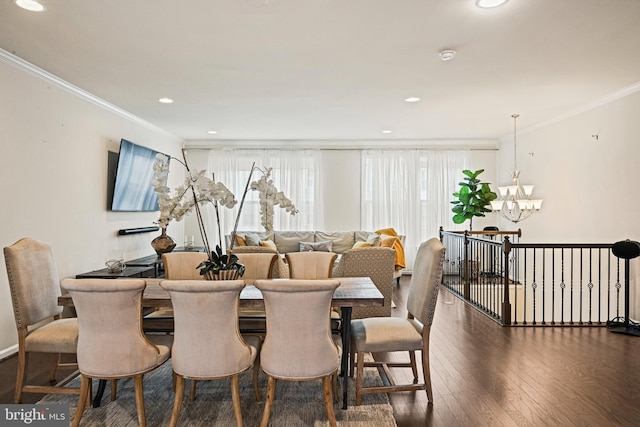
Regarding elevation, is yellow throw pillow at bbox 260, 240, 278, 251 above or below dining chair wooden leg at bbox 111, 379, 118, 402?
above

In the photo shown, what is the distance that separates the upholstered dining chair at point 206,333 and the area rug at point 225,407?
0.32m

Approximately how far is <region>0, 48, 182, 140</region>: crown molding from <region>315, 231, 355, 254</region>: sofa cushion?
354 cm

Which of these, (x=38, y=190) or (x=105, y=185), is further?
(x=105, y=185)

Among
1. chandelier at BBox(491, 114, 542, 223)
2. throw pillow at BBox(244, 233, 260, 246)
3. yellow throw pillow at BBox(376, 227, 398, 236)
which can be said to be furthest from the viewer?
yellow throw pillow at BBox(376, 227, 398, 236)

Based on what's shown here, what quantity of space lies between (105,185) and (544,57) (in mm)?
5037

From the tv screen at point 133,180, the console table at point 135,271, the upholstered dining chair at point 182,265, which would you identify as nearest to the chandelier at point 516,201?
the upholstered dining chair at point 182,265

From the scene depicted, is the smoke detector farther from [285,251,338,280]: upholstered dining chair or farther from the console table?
the console table

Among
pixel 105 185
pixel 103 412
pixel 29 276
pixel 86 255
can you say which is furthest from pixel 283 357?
pixel 105 185

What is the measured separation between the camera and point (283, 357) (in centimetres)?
232

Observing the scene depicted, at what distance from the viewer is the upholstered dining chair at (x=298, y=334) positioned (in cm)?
221

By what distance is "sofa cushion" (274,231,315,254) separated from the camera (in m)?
7.58

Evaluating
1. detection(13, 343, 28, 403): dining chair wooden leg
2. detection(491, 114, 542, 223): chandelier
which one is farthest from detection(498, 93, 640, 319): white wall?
detection(13, 343, 28, 403): dining chair wooden leg

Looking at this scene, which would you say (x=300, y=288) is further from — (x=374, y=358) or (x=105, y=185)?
(x=105, y=185)

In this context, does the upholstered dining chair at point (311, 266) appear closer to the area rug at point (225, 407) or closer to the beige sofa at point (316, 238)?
the area rug at point (225, 407)
